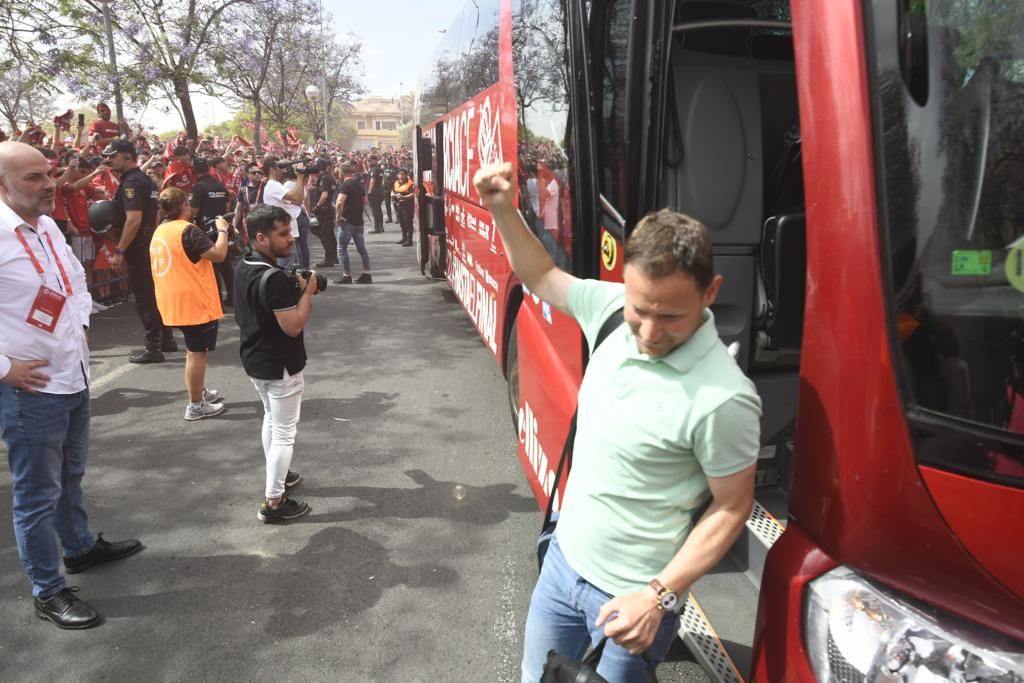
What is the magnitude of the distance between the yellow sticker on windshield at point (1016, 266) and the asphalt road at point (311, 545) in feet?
6.40

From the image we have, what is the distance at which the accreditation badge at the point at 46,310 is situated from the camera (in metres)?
2.71

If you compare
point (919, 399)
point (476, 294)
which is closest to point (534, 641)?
point (919, 399)

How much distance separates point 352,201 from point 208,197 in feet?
12.0

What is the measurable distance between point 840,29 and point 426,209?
9204 mm

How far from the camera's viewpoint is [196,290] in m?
5.03

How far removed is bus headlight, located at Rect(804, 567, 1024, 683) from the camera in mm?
1216

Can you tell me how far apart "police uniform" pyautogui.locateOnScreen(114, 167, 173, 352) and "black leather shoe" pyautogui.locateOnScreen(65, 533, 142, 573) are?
387cm

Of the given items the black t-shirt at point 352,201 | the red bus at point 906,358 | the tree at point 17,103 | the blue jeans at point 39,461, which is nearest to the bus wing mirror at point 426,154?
the black t-shirt at point 352,201

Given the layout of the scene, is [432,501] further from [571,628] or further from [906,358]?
[906,358]

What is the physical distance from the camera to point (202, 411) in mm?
5340

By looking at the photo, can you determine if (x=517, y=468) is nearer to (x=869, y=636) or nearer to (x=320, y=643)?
(x=320, y=643)

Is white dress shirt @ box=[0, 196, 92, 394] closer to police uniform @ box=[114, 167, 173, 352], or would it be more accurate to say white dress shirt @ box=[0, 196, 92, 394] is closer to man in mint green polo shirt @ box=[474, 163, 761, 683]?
man in mint green polo shirt @ box=[474, 163, 761, 683]

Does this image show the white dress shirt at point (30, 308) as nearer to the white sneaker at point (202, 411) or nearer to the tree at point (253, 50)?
the white sneaker at point (202, 411)

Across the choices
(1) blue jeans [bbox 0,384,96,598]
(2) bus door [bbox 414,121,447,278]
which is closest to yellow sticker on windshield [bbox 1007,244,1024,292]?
(1) blue jeans [bbox 0,384,96,598]
